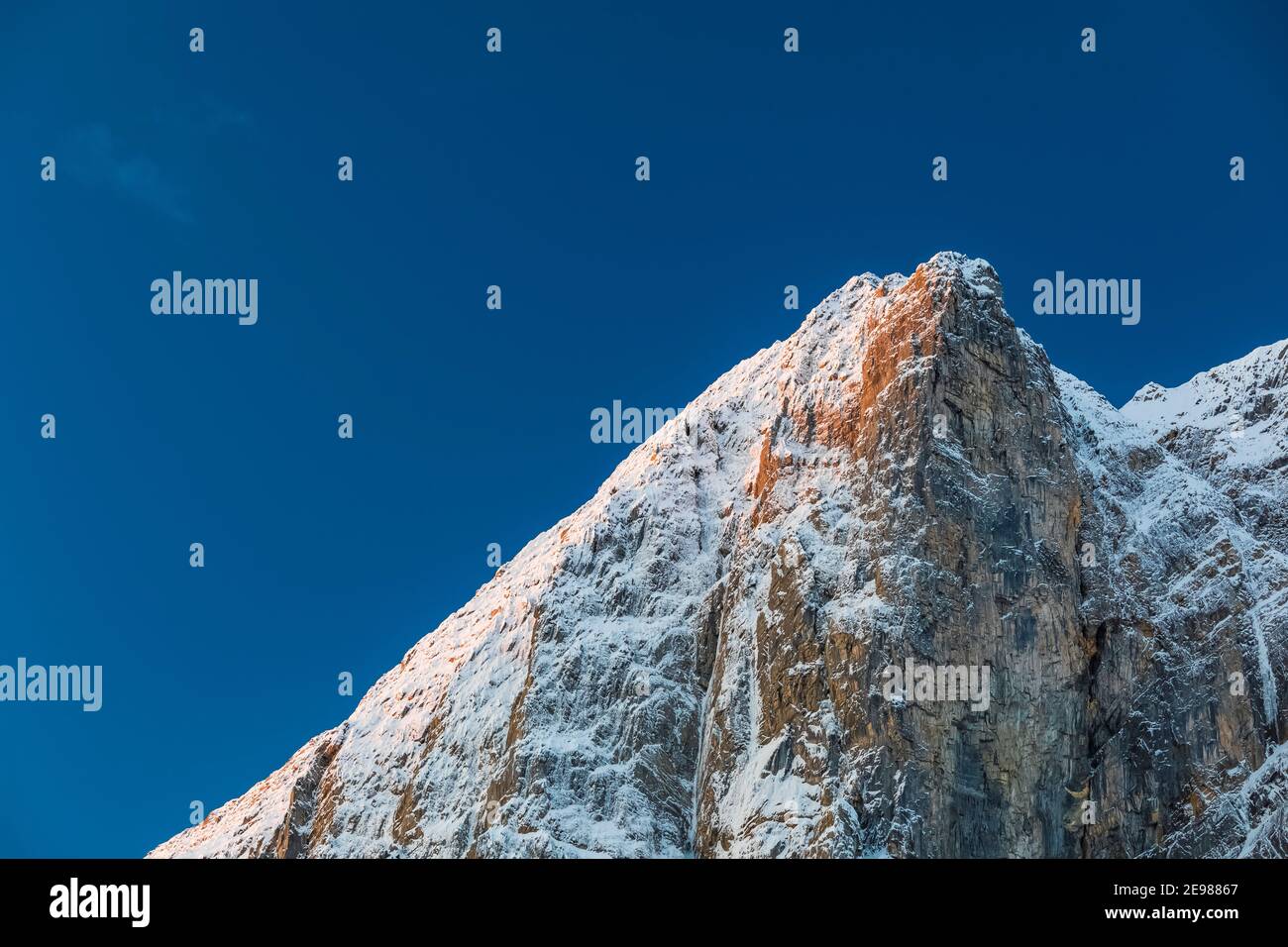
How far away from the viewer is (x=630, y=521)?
190875 millimetres

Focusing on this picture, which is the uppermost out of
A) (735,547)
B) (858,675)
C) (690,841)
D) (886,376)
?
(886,376)

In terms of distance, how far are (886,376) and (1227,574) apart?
39608 mm

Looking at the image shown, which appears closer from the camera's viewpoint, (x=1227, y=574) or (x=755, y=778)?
(x=755, y=778)

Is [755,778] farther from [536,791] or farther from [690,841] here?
[536,791]

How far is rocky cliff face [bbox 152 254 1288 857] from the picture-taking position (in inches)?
6053

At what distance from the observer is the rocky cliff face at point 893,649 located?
153750 millimetres

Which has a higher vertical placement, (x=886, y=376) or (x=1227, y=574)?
(x=886, y=376)

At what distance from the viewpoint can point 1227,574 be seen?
17775cm

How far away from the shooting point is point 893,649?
6152 inches
